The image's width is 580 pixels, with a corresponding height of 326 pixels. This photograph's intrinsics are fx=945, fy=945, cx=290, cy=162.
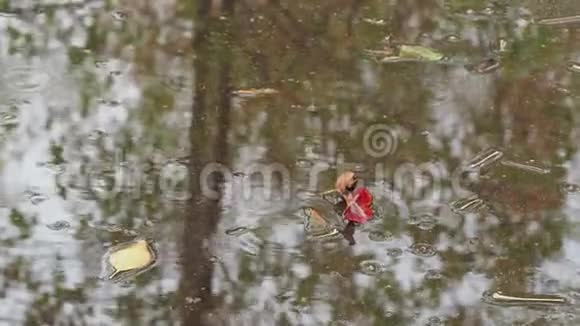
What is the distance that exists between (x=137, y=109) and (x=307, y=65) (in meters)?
0.38

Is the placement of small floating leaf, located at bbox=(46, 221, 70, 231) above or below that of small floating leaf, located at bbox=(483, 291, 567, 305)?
above

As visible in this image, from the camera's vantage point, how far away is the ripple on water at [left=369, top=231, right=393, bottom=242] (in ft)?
5.56

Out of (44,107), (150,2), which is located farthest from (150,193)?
(150,2)

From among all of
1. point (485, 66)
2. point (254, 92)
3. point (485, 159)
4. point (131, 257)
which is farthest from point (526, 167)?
point (131, 257)

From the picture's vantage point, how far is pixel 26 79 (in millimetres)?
1995

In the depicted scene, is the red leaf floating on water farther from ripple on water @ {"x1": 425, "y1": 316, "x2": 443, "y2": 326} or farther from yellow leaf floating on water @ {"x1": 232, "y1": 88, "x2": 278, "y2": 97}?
yellow leaf floating on water @ {"x1": 232, "y1": 88, "x2": 278, "y2": 97}

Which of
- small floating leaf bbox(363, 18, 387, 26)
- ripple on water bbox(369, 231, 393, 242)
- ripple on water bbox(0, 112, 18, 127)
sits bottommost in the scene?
ripple on water bbox(369, 231, 393, 242)

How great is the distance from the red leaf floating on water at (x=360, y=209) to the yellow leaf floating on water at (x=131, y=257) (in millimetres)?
364

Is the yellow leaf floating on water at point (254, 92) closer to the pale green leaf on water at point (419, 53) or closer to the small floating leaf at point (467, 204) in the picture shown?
the pale green leaf on water at point (419, 53)

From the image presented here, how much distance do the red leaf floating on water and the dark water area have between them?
22mm

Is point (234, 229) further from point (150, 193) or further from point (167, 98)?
point (167, 98)

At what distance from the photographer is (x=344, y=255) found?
1.66 metres

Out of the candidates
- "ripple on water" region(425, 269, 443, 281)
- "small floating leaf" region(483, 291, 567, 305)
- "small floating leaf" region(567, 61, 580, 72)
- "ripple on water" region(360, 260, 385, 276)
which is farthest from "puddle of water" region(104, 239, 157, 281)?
"small floating leaf" region(567, 61, 580, 72)

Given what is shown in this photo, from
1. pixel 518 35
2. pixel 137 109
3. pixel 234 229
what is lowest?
pixel 234 229
